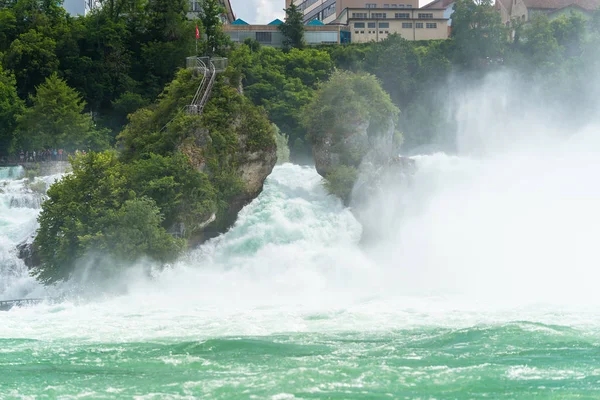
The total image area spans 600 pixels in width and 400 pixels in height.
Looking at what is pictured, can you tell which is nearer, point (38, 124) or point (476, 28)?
point (38, 124)

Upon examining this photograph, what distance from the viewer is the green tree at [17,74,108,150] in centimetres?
5844

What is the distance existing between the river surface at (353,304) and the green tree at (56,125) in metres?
9.54

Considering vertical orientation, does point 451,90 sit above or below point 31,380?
above

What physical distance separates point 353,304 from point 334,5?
3569 inches

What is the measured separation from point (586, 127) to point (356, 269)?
1714 inches

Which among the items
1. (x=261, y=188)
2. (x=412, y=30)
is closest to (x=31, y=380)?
(x=261, y=188)

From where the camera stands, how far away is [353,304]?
32.9 m

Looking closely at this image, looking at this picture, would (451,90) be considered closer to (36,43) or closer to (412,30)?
(412,30)

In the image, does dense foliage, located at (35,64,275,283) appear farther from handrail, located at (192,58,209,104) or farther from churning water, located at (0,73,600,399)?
churning water, located at (0,73,600,399)

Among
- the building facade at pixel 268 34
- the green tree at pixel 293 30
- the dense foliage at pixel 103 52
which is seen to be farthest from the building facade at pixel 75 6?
the green tree at pixel 293 30

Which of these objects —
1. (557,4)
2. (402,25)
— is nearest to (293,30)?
(402,25)

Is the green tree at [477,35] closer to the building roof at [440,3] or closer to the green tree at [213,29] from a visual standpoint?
the green tree at [213,29]

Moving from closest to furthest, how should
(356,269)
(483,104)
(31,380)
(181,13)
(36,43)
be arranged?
1. (31,380)
2. (356,269)
3. (36,43)
4. (181,13)
5. (483,104)

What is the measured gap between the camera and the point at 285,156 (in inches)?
2341
